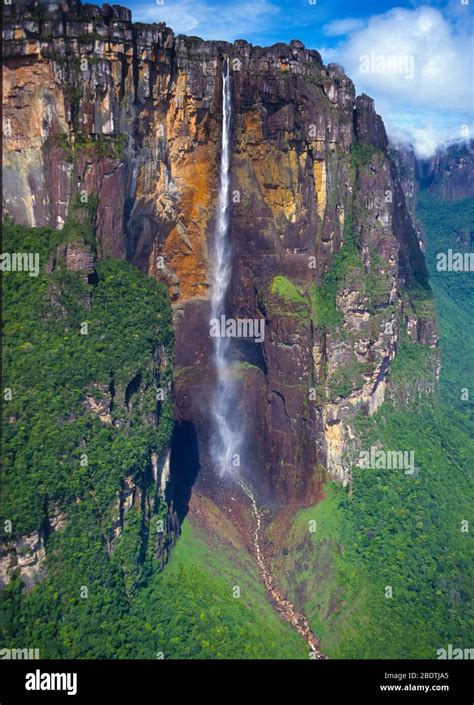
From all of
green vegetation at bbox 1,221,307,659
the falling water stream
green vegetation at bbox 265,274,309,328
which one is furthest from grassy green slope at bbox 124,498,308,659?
green vegetation at bbox 265,274,309,328

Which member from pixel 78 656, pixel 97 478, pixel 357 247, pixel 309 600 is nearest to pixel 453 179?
pixel 357 247

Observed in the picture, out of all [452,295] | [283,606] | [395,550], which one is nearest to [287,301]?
[395,550]

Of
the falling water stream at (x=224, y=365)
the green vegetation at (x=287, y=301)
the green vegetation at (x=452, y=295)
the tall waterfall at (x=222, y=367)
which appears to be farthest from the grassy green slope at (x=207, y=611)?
the green vegetation at (x=452, y=295)

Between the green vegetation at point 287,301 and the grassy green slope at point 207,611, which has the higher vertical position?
the green vegetation at point 287,301

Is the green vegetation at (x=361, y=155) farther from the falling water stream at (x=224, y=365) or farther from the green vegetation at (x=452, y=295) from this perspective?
the green vegetation at (x=452, y=295)

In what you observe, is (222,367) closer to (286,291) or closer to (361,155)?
(286,291)

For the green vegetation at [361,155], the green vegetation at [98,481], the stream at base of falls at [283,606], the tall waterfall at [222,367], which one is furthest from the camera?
the tall waterfall at [222,367]

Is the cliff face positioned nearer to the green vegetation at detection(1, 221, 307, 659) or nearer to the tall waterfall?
the tall waterfall
